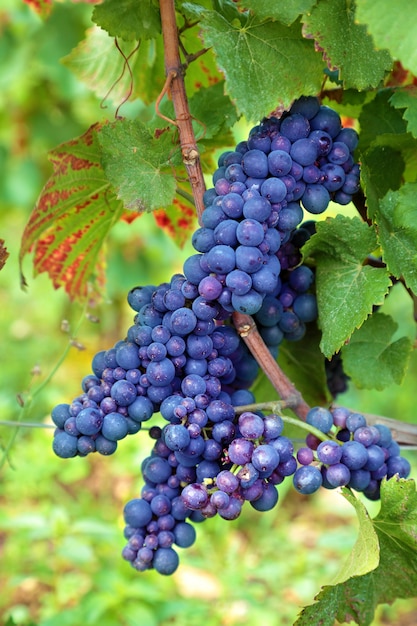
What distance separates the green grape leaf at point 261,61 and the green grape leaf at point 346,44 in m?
0.03

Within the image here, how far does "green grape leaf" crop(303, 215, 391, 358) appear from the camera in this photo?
660mm

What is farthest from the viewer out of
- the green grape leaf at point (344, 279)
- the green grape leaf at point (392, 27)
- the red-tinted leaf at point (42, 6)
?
the red-tinted leaf at point (42, 6)

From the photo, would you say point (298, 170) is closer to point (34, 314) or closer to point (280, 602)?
point (280, 602)

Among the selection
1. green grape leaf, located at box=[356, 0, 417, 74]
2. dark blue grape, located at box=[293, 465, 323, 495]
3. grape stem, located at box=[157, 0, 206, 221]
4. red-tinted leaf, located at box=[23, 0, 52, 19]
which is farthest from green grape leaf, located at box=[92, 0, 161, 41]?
dark blue grape, located at box=[293, 465, 323, 495]

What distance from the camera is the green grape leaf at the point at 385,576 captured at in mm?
641

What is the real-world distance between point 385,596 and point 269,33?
1.97 ft

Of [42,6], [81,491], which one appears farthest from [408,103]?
[81,491]

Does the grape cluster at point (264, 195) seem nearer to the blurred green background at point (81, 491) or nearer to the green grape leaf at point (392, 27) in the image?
the green grape leaf at point (392, 27)

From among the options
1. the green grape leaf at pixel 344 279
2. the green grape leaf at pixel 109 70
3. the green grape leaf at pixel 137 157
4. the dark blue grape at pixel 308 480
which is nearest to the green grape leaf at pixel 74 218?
the green grape leaf at pixel 137 157

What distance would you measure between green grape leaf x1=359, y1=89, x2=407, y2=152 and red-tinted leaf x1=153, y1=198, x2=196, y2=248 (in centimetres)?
28

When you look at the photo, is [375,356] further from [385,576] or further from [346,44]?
[346,44]

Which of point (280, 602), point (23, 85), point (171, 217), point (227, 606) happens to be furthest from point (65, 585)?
point (23, 85)

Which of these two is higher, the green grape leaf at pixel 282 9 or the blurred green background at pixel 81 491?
the green grape leaf at pixel 282 9

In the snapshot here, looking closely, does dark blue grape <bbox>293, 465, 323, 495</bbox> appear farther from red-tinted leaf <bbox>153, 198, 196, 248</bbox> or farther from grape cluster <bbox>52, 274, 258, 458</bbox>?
red-tinted leaf <bbox>153, 198, 196, 248</bbox>
